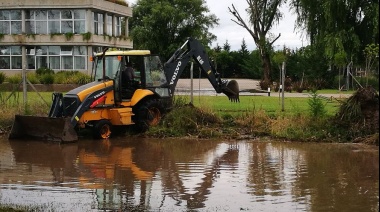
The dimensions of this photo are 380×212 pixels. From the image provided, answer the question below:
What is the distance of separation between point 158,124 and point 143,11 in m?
59.3

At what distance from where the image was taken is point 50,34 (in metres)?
50.2

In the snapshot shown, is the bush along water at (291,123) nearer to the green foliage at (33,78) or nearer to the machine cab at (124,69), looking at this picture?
the machine cab at (124,69)

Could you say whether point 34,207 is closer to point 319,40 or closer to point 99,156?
point 99,156

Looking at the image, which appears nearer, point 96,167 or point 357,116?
point 96,167

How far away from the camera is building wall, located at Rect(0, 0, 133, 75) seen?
50.2 meters

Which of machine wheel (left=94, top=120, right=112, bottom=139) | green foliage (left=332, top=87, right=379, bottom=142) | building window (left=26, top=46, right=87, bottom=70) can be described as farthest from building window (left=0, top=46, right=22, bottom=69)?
green foliage (left=332, top=87, right=379, bottom=142)

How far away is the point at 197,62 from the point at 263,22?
34.0 m

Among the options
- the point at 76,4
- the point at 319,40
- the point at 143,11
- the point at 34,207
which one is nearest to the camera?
the point at 34,207

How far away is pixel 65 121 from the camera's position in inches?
642

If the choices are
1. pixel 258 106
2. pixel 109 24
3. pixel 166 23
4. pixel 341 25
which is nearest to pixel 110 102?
pixel 258 106

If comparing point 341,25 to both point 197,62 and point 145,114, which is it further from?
point 145,114

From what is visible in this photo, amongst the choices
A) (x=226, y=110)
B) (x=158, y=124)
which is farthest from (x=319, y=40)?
(x=158, y=124)

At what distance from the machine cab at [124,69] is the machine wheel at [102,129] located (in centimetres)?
79

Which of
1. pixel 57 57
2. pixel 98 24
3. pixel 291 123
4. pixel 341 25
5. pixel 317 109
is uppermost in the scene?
pixel 98 24
